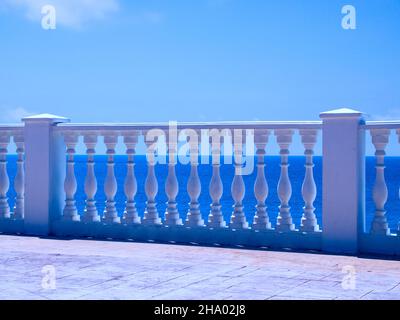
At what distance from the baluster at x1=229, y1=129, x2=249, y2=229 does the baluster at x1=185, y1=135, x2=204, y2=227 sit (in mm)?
407

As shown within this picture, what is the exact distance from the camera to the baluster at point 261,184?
23.5 ft

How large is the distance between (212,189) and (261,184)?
57 centimetres

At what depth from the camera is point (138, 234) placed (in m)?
7.77

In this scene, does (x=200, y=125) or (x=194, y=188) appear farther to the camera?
(x=194, y=188)

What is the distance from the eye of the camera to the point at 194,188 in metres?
7.46

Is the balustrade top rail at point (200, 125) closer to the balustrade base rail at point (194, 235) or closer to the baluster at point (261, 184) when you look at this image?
the baluster at point (261, 184)

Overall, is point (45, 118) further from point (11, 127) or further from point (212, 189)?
point (212, 189)

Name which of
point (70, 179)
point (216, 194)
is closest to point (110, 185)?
point (70, 179)

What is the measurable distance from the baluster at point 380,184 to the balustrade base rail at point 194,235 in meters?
0.62

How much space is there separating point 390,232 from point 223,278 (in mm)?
2212

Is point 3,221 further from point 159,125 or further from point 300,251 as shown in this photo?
point 300,251

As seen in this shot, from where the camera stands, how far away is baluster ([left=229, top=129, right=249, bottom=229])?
23.4 feet

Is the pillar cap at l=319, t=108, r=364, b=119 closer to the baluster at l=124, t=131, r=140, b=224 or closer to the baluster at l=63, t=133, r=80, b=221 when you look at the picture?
the baluster at l=124, t=131, r=140, b=224
